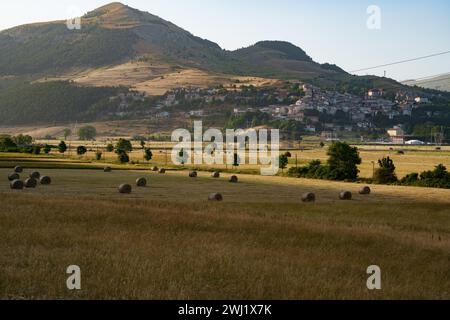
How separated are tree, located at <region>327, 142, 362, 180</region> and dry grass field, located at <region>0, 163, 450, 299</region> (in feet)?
129

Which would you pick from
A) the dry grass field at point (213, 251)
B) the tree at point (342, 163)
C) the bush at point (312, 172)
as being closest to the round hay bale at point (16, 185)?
the dry grass field at point (213, 251)

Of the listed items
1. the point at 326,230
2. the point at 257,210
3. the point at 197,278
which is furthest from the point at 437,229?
the point at 197,278

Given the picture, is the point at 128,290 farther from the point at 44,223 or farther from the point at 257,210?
the point at 257,210

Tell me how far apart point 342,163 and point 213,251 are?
61.2 metres

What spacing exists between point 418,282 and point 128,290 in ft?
29.7

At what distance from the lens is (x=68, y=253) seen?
63.3 feet

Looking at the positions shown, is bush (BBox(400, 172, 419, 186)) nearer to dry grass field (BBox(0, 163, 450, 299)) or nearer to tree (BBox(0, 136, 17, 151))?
dry grass field (BBox(0, 163, 450, 299))

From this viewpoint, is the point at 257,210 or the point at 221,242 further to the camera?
the point at 257,210

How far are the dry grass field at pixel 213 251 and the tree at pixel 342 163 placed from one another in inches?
1551

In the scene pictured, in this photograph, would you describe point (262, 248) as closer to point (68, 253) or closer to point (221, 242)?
point (221, 242)

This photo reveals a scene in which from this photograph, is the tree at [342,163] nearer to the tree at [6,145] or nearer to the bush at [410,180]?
the bush at [410,180]
